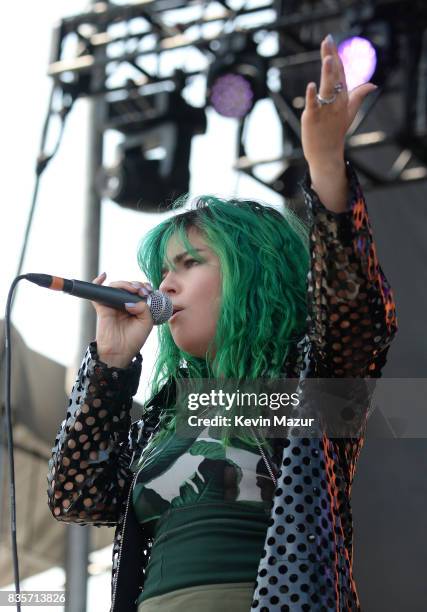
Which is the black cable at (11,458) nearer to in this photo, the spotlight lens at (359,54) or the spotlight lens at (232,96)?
the spotlight lens at (359,54)

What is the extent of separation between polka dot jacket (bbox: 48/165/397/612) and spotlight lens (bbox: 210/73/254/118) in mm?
2843

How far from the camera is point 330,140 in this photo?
1.39 m

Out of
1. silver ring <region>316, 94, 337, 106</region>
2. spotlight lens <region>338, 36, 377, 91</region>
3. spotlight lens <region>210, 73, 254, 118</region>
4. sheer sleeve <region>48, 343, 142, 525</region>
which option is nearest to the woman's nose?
sheer sleeve <region>48, 343, 142, 525</region>

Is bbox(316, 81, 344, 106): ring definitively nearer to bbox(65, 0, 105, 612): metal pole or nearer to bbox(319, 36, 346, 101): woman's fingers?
bbox(319, 36, 346, 101): woman's fingers

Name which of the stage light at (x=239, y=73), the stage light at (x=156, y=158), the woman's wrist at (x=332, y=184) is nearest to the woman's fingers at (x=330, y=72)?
the woman's wrist at (x=332, y=184)

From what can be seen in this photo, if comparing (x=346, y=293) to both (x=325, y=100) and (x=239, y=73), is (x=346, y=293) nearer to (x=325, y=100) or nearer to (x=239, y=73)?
(x=325, y=100)

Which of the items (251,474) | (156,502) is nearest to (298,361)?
(251,474)

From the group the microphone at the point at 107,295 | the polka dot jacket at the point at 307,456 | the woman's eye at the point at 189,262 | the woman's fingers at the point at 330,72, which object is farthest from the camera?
the woman's eye at the point at 189,262

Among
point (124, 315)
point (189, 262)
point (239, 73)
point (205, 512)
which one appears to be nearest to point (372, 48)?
point (239, 73)

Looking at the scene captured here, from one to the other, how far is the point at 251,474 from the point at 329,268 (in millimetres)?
345

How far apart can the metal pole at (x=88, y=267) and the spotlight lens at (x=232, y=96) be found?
68 cm

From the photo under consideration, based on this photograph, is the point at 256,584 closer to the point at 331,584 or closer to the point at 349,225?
the point at 331,584

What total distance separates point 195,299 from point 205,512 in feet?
1.27

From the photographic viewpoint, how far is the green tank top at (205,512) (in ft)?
4.96
